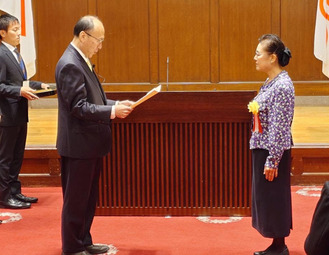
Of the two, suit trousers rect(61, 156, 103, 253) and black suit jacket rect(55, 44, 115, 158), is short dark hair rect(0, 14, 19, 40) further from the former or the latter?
suit trousers rect(61, 156, 103, 253)

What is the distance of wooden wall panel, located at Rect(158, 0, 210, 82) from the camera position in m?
7.19

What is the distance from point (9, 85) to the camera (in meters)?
4.01

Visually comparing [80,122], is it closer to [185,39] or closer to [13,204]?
[13,204]

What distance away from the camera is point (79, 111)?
2676 mm

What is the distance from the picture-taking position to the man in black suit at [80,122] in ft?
8.86

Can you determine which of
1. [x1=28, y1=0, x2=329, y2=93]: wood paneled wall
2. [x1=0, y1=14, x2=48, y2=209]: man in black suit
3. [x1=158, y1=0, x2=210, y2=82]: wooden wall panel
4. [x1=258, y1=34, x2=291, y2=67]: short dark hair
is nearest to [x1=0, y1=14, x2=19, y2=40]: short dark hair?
[x1=0, y1=14, x2=48, y2=209]: man in black suit

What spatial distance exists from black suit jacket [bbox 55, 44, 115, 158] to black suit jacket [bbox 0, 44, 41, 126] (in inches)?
51.1

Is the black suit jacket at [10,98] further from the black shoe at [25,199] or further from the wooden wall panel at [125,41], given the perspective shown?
the wooden wall panel at [125,41]

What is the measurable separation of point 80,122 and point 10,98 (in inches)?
56.5

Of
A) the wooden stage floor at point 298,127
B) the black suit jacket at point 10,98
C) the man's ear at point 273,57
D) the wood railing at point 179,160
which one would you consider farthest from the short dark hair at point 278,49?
the black suit jacket at point 10,98

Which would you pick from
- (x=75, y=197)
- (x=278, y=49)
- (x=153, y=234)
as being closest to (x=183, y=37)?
(x=153, y=234)

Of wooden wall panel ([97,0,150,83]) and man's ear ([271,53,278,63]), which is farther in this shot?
wooden wall panel ([97,0,150,83])

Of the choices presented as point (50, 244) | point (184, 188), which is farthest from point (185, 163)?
point (50, 244)

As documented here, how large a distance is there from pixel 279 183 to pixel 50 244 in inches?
53.6
